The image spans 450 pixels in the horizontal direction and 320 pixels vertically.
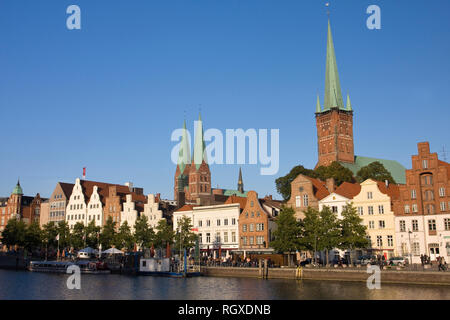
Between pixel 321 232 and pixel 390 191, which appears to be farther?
pixel 390 191

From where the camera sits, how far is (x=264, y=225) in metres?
86.4

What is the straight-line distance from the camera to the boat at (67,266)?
80125mm

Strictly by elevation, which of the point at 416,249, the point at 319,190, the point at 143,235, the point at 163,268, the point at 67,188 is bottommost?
the point at 163,268

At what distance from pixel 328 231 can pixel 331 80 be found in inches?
4429

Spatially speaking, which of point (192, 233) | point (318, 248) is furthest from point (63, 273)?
point (318, 248)

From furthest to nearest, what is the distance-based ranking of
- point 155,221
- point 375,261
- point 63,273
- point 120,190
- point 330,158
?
point 330,158, point 120,190, point 155,221, point 63,273, point 375,261

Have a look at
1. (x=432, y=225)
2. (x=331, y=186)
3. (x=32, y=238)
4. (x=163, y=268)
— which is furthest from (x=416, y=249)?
(x=32, y=238)

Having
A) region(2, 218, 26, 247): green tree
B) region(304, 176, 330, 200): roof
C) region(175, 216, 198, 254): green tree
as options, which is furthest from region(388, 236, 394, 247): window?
region(2, 218, 26, 247): green tree

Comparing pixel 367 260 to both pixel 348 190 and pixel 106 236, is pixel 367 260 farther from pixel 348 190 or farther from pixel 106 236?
pixel 106 236

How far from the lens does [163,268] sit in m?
75.5

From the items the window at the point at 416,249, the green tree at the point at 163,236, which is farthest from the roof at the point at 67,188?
the window at the point at 416,249

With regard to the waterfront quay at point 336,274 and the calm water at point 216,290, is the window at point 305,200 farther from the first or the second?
the calm water at point 216,290
